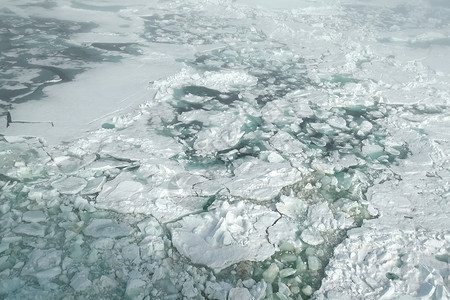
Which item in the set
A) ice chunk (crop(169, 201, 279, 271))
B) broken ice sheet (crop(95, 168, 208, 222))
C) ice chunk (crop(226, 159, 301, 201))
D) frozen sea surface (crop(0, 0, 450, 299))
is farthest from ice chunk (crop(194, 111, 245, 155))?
ice chunk (crop(169, 201, 279, 271))

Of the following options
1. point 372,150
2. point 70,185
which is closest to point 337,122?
point 372,150

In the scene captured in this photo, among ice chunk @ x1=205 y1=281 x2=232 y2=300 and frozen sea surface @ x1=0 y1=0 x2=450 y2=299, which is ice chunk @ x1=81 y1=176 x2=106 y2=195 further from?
ice chunk @ x1=205 y1=281 x2=232 y2=300

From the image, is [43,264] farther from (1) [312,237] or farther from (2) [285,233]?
(1) [312,237]

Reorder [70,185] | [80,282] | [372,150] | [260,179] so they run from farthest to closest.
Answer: [372,150] < [260,179] < [70,185] < [80,282]

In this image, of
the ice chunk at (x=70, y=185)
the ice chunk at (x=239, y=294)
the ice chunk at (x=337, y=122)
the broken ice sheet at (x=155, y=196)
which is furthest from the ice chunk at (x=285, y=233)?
the ice chunk at (x=337, y=122)

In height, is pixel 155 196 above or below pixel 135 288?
above

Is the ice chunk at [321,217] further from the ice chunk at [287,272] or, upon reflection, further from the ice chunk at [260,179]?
the ice chunk at [287,272]
